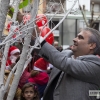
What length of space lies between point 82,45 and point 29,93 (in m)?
1.89

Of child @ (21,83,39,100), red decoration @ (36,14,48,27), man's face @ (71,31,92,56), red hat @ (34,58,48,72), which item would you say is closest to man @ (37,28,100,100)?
man's face @ (71,31,92,56)

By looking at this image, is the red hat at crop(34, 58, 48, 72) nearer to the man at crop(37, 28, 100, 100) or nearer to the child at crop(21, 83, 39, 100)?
the child at crop(21, 83, 39, 100)

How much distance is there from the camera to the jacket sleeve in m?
2.47

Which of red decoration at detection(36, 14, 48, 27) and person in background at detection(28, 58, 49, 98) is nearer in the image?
red decoration at detection(36, 14, 48, 27)

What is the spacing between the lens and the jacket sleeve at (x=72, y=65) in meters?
2.47

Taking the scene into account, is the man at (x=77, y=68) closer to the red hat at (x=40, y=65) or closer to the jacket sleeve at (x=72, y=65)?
the jacket sleeve at (x=72, y=65)

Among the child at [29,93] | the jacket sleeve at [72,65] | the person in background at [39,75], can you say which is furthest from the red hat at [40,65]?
the jacket sleeve at [72,65]

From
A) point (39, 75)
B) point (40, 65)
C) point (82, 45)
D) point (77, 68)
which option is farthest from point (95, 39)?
point (39, 75)

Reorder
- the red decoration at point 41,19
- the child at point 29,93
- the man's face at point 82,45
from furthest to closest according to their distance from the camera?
the child at point 29,93 < the man's face at point 82,45 < the red decoration at point 41,19

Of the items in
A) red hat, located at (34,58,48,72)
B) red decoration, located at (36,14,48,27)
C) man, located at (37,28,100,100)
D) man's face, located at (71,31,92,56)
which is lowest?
red hat, located at (34,58,48,72)

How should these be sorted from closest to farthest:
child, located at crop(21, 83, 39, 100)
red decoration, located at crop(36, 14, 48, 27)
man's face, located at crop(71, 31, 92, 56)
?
red decoration, located at crop(36, 14, 48, 27) → man's face, located at crop(71, 31, 92, 56) → child, located at crop(21, 83, 39, 100)

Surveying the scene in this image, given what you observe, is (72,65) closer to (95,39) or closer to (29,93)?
(95,39)

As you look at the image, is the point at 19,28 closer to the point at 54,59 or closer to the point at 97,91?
the point at 54,59

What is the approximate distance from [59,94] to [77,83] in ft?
0.50
